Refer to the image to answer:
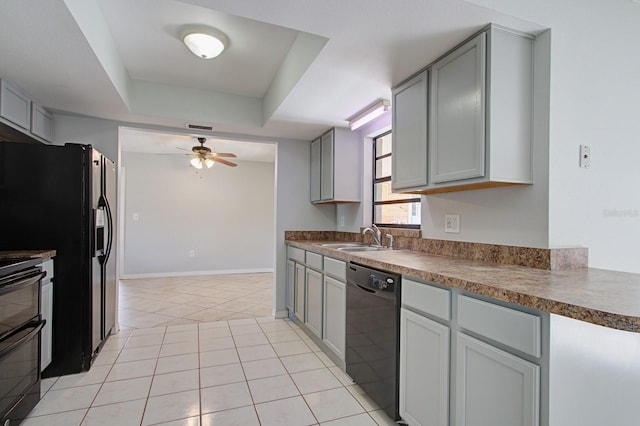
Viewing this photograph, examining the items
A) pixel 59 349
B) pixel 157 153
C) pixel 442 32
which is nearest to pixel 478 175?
pixel 442 32

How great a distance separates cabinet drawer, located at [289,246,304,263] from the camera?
11.0ft

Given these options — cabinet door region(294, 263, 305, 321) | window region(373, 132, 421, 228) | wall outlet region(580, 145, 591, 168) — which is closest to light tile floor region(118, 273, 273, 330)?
cabinet door region(294, 263, 305, 321)

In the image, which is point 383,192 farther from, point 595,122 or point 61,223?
point 61,223

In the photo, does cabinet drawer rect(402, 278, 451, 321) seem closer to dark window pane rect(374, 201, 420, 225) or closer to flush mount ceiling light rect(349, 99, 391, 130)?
dark window pane rect(374, 201, 420, 225)

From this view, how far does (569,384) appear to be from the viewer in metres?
1.10

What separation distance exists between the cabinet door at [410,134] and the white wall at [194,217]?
4.78m

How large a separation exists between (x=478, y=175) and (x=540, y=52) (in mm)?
686

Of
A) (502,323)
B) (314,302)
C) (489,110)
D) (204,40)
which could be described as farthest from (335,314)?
(204,40)

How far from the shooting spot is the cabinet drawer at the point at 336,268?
94.7 inches

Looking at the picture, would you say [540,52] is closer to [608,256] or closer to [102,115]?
[608,256]

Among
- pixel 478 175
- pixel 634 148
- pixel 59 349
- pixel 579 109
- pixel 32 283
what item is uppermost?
pixel 579 109

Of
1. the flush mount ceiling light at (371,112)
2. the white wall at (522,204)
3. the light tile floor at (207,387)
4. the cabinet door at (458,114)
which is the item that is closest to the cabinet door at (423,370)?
the light tile floor at (207,387)

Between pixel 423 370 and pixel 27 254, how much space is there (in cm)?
Answer: 243

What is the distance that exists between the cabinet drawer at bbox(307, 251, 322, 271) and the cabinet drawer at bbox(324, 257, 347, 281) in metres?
0.13
